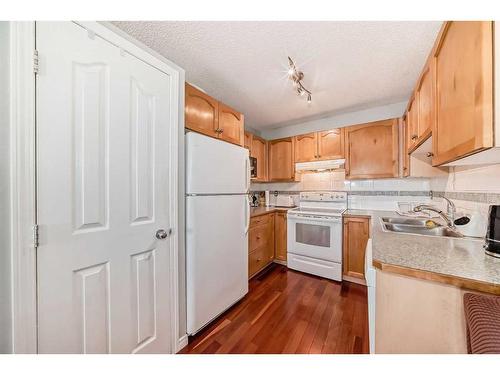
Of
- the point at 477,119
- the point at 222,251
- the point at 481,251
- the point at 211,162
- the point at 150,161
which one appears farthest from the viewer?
the point at 222,251

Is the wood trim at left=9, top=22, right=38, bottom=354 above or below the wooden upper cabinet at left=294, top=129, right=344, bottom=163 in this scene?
below

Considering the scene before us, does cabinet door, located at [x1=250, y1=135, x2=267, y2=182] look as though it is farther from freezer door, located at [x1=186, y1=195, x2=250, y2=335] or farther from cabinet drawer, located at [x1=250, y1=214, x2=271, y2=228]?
freezer door, located at [x1=186, y1=195, x2=250, y2=335]

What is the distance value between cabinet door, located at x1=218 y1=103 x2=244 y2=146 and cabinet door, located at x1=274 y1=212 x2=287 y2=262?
1422 mm

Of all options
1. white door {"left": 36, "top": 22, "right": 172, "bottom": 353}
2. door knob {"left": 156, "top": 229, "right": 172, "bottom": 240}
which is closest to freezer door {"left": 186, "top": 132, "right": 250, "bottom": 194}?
white door {"left": 36, "top": 22, "right": 172, "bottom": 353}

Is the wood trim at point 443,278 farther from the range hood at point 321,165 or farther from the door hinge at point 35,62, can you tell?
the range hood at point 321,165

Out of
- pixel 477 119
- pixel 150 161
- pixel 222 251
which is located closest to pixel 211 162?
pixel 150 161

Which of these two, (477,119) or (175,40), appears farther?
(175,40)

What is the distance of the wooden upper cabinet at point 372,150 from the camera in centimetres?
234

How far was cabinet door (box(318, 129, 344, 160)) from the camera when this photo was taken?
2.65m

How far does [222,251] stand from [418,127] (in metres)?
1.89

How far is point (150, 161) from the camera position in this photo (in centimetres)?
115

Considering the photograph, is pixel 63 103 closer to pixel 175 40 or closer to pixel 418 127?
pixel 175 40

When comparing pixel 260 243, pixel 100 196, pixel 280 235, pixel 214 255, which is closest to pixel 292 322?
pixel 214 255
